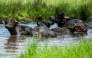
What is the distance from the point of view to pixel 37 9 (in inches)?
905

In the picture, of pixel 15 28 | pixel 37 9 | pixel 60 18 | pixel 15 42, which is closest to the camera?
pixel 15 42

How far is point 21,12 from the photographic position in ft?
72.1

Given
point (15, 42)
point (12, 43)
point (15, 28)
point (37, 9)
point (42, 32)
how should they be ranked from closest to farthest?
point (12, 43) → point (15, 42) → point (42, 32) → point (15, 28) → point (37, 9)

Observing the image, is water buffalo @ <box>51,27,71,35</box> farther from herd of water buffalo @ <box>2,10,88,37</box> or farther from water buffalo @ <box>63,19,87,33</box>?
water buffalo @ <box>63,19,87,33</box>

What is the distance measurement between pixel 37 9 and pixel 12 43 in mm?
9565

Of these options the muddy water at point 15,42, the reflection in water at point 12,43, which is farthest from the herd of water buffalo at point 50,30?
the reflection in water at point 12,43

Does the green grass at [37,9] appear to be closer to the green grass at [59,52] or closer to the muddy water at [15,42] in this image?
the muddy water at [15,42]

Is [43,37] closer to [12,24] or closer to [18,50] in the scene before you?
[12,24]

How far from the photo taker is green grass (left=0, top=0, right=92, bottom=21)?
854 inches

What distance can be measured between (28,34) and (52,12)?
709 centimetres

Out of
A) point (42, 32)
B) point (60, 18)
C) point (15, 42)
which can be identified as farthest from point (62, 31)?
point (15, 42)

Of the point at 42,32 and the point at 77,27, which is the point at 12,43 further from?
the point at 77,27

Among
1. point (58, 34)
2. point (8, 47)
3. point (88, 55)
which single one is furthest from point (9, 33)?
point (88, 55)

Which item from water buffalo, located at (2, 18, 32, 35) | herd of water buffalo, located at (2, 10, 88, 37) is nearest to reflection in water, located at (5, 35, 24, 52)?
water buffalo, located at (2, 18, 32, 35)
